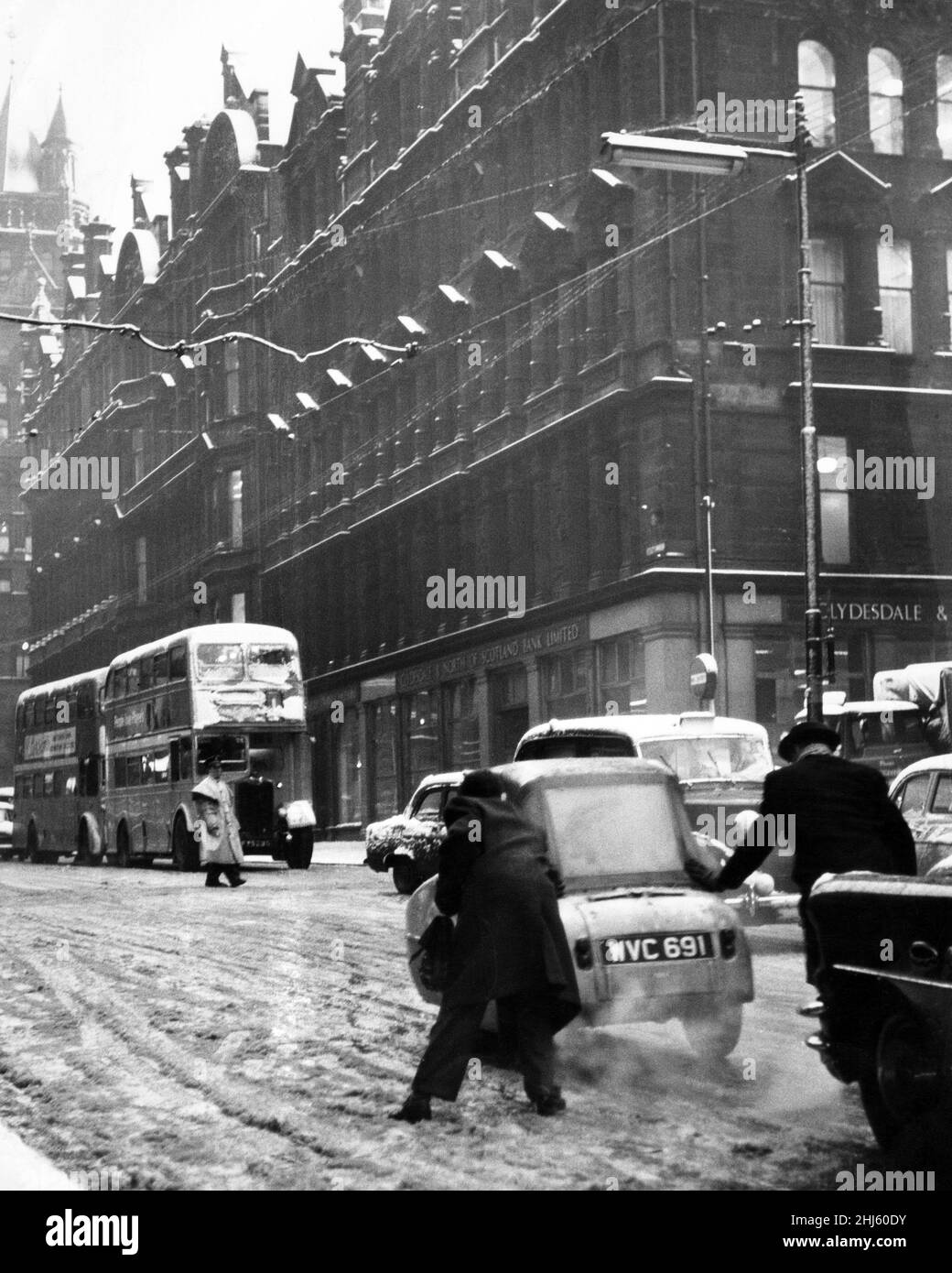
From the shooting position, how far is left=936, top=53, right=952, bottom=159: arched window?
1484 inches

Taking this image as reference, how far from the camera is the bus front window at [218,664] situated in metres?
34.1

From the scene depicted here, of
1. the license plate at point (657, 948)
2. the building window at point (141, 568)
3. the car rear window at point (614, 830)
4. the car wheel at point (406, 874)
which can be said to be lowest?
the car wheel at point (406, 874)

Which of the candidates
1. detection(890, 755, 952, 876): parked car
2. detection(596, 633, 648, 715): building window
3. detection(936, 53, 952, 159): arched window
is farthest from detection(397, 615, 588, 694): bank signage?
detection(890, 755, 952, 876): parked car

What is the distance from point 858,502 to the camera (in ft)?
120

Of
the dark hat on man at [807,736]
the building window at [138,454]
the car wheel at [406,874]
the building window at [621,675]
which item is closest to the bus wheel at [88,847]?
the building window at [621,675]

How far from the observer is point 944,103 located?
37781 millimetres

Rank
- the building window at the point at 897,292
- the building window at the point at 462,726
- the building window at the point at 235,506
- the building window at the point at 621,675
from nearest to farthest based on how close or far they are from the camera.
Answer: the building window at the point at 621,675 → the building window at the point at 897,292 → the building window at the point at 462,726 → the building window at the point at 235,506

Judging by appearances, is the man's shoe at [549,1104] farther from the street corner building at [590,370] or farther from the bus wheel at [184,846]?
the bus wheel at [184,846]

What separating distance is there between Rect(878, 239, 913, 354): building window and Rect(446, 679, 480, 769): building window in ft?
38.3

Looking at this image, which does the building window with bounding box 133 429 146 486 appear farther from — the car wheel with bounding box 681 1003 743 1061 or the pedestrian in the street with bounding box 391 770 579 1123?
the pedestrian in the street with bounding box 391 770 579 1123

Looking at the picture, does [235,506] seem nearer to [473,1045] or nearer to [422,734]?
[422,734]

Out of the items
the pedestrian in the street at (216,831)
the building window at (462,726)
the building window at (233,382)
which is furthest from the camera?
the building window at (233,382)

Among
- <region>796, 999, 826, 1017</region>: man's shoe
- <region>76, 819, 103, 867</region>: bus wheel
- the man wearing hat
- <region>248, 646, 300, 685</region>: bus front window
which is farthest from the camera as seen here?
<region>76, 819, 103, 867</region>: bus wheel

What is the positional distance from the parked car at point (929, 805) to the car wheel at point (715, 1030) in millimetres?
4226
